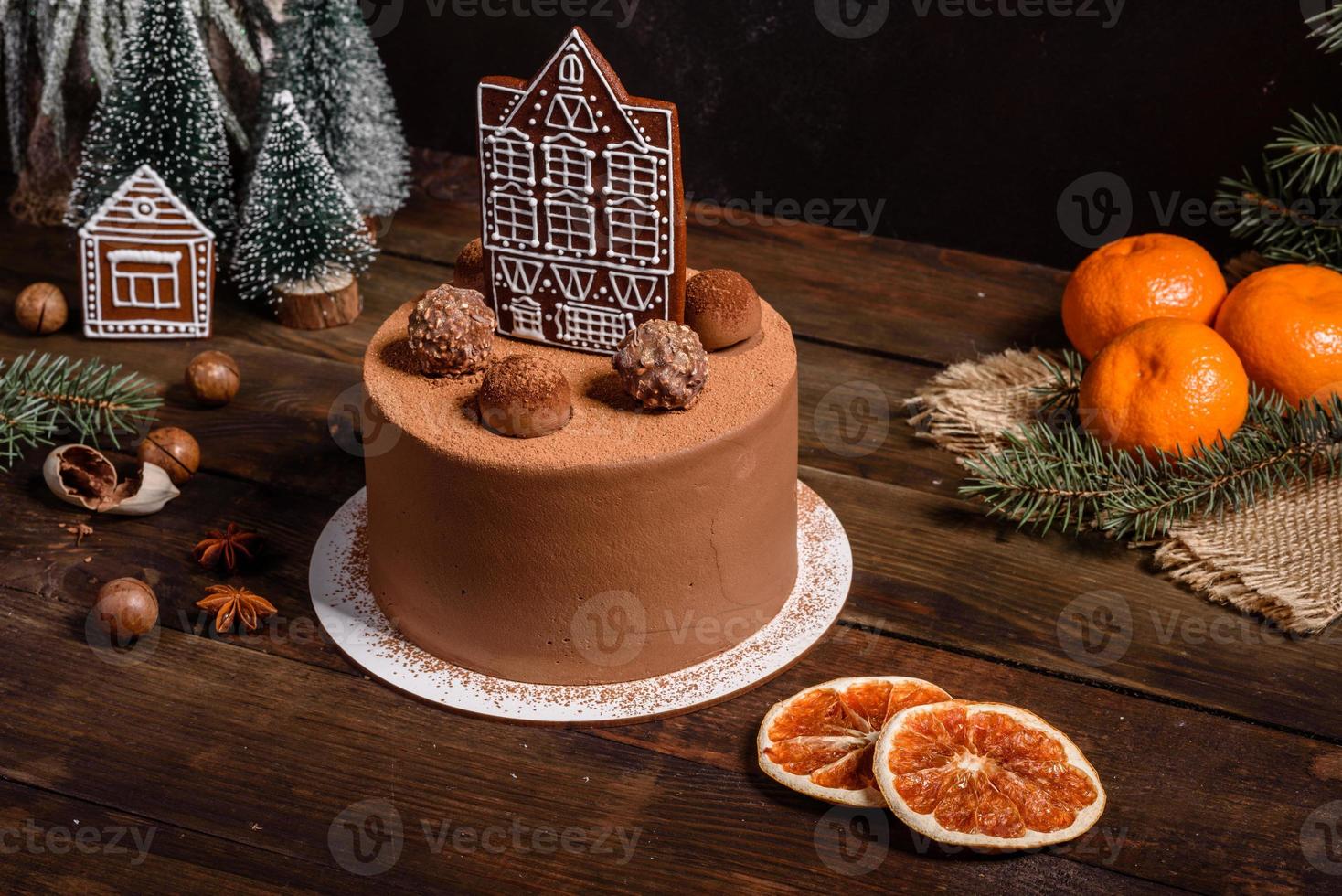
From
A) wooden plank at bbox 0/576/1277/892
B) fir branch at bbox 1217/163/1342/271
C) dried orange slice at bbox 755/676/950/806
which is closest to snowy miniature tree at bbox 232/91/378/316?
wooden plank at bbox 0/576/1277/892

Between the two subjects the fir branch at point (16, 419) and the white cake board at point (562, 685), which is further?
the fir branch at point (16, 419)

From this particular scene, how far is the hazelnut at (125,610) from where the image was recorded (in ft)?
5.65

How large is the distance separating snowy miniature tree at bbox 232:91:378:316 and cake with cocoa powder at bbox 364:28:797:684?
69 cm

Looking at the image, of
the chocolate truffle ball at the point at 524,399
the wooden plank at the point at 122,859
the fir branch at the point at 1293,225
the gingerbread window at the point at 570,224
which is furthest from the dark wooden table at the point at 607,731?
the fir branch at the point at 1293,225

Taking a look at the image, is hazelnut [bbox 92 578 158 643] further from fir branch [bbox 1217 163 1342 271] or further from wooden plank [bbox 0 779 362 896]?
fir branch [bbox 1217 163 1342 271]

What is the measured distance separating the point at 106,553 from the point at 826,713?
1.00 meters

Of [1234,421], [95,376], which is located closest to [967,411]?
[1234,421]

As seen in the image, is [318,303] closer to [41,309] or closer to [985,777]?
[41,309]

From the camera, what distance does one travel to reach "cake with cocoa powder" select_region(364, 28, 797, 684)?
62.3 inches

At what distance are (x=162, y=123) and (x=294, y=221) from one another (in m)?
0.29

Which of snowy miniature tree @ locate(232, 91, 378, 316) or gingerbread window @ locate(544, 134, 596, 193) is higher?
gingerbread window @ locate(544, 134, 596, 193)

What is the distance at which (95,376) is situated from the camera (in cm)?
226

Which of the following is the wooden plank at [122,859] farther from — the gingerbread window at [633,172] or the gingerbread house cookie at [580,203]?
the gingerbread window at [633,172]

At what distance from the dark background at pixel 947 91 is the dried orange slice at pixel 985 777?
1.40 metres
